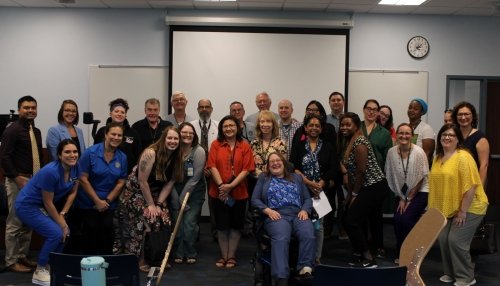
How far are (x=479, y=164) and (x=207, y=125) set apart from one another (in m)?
2.84

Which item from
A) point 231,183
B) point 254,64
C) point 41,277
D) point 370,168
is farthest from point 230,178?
point 254,64

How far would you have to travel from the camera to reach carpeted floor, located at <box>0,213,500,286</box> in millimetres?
4105

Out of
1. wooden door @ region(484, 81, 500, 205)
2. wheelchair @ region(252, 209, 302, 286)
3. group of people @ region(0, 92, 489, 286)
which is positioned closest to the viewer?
wheelchair @ region(252, 209, 302, 286)

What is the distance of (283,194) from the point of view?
3.99m

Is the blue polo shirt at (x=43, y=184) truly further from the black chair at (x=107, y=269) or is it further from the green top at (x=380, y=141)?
the green top at (x=380, y=141)

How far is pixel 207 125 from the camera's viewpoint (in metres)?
5.48

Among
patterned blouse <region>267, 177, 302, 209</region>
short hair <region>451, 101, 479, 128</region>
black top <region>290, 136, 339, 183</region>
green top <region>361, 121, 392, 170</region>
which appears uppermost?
short hair <region>451, 101, 479, 128</region>

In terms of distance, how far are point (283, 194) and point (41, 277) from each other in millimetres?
2100

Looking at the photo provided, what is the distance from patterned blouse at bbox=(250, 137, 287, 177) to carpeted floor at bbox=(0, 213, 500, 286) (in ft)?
3.10

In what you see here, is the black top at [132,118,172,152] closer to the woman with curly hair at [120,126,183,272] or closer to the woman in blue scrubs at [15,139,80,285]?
the woman with curly hair at [120,126,183,272]

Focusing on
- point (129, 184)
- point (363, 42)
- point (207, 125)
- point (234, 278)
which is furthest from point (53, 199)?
point (363, 42)

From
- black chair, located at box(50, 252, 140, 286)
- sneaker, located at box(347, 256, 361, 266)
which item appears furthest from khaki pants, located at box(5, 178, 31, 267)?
sneaker, located at box(347, 256, 361, 266)

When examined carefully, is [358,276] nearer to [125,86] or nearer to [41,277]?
[41,277]

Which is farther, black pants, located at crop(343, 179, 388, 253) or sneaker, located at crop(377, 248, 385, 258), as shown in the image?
sneaker, located at crop(377, 248, 385, 258)
